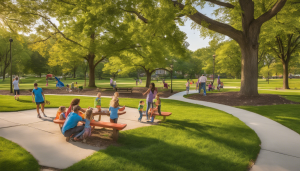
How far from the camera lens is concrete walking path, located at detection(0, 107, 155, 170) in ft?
14.5

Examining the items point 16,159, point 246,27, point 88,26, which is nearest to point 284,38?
point 246,27

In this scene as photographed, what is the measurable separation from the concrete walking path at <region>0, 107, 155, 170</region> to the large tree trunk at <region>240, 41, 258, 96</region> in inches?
424

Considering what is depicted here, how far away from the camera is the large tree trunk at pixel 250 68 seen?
14641 millimetres

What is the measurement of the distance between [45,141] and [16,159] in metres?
1.29

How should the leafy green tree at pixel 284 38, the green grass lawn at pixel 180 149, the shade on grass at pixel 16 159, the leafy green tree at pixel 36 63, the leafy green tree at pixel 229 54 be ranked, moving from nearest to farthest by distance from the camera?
the shade on grass at pixel 16 159 < the green grass lawn at pixel 180 149 < the leafy green tree at pixel 284 38 < the leafy green tree at pixel 229 54 < the leafy green tree at pixel 36 63

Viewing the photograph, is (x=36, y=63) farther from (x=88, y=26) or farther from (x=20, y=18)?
(x=88, y=26)

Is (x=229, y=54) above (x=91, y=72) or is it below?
above

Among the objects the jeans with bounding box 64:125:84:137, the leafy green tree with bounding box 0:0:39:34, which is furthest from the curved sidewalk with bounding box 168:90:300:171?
the leafy green tree with bounding box 0:0:39:34

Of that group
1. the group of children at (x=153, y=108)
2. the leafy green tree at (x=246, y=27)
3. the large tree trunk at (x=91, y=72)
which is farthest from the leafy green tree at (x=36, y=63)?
the group of children at (x=153, y=108)

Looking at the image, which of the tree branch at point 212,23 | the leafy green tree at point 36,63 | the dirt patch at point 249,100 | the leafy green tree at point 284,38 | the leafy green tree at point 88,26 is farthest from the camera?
the leafy green tree at point 36,63

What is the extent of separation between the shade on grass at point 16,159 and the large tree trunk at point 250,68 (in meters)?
15.2

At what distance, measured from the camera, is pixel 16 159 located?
4.28m

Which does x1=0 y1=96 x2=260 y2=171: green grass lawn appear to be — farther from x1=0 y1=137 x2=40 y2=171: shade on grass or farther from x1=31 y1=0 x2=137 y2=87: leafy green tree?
x1=31 y1=0 x2=137 y2=87: leafy green tree

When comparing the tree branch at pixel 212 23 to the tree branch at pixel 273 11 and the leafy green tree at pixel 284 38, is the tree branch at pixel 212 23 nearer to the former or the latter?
the tree branch at pixel 273 11
